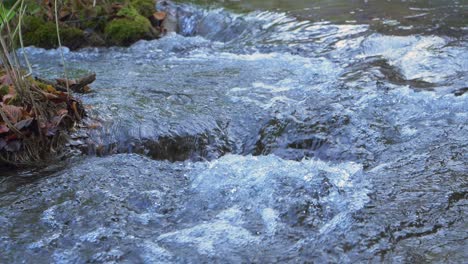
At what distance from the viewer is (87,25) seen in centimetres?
872

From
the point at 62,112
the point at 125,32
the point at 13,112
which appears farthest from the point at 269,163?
the point at 125,32

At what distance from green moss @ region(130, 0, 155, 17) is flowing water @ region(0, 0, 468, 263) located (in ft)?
7.13

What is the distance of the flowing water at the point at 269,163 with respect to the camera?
2842 millimetres

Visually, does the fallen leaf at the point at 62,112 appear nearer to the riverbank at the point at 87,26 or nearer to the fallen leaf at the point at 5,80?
the fallen leaf at the point at 5,80

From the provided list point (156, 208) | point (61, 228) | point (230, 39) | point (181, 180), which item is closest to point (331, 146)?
point (181, 180)

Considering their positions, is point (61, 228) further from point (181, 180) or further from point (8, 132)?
point (8, 132)

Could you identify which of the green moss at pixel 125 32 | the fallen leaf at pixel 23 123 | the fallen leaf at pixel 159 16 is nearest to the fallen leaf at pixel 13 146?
the fallen leaf at pixel 23 123

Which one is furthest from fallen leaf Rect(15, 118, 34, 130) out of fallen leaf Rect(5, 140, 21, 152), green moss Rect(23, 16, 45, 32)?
green moss Rect(23, 16, 45, 32)

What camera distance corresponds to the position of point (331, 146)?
4141 millimetres

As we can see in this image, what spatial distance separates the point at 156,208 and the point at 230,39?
556 centimetres

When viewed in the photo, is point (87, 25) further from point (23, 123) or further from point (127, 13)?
point (23, 123)

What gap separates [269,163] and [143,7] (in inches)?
239

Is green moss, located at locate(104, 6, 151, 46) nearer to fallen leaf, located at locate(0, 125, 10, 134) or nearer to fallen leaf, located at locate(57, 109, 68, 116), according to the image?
fallen leaf, located at locate(57, 109, 68, 116)

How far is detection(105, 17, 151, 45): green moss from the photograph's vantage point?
27.7 ft
